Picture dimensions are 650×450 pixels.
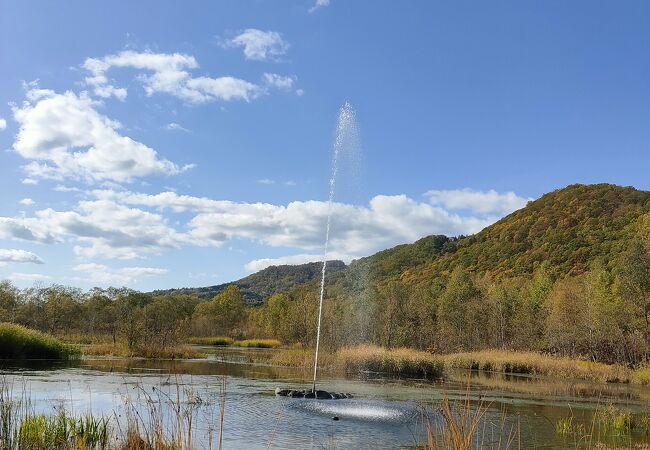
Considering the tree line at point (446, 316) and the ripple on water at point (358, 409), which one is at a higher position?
the tree line at point (446, 316)

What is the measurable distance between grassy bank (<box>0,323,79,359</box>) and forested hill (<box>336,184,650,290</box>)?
49950 mm

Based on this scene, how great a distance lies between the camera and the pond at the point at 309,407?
Result: 14773 mm

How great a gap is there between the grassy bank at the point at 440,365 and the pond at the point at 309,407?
7.43m

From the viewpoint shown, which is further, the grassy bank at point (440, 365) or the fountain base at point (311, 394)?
the grassy bank at point (440, 365)

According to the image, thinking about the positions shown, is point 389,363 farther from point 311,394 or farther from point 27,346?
point 27,346

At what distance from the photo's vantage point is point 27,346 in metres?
39.5

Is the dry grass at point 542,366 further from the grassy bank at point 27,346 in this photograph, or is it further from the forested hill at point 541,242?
the forested hill at point 541,242

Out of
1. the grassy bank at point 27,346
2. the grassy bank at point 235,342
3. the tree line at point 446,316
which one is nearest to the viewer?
the grassy bank at point 27,346

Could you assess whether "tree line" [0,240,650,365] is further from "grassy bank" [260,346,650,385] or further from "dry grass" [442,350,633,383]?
"grassy bank" [260,346,650,385]

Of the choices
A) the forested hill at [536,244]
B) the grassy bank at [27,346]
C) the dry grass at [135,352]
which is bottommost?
the dry grass at [135,352]

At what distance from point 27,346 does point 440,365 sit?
100 ft

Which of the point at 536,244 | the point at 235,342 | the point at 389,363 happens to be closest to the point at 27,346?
the point at 389,363

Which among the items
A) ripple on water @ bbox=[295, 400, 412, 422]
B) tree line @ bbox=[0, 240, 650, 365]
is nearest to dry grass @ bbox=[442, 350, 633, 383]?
tree line @ bbox=[0, 240, 650, 365]

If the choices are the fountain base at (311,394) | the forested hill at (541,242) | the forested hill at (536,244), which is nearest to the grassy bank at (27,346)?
the fountain base at (311,394)
